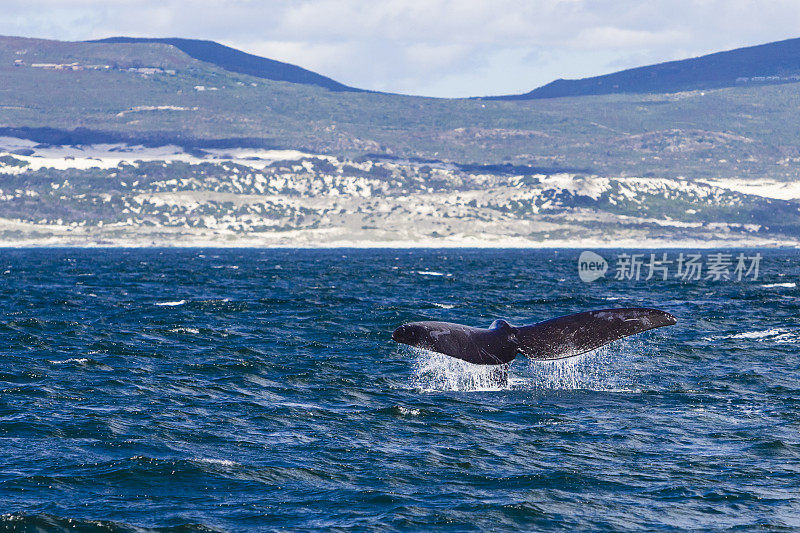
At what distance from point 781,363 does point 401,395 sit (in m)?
13.1

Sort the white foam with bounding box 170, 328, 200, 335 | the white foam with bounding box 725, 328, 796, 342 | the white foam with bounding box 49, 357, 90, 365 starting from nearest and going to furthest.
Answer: the white foam with bounding box 49, 357, 90, 365 → the white foam with bounding box 725, 328, 796, 342 → the white foam with bounding box 170, 328, 200, 335

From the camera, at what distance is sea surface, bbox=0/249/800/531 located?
1717cm

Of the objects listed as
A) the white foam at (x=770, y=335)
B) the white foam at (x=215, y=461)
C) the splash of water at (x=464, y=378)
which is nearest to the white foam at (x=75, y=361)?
the splash of water at (x=464, y=378)

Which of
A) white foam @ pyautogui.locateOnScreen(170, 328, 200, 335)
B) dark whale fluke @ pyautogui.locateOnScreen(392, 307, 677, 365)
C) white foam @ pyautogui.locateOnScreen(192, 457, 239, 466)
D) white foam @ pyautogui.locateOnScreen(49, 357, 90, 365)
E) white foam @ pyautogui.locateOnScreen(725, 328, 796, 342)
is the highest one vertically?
dark whale fluke @ pyautogui.locateOnScreen(392, 307, 677, 365)

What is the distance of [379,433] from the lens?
2264cm

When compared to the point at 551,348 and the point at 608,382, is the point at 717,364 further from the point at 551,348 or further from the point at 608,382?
the point at 551,348

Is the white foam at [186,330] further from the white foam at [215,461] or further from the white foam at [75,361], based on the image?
the white foam at [215,461]

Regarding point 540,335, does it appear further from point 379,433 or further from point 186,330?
point 186,330

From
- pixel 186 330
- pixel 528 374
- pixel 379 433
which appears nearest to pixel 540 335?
pixel 379 433

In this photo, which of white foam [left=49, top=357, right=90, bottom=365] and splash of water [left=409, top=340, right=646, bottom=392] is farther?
white foam [left=49, top=357, right=90, bottom=365]

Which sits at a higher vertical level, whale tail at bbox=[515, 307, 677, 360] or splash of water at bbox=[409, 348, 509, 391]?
whale tail at bbox=[515, 307, 677, 360]


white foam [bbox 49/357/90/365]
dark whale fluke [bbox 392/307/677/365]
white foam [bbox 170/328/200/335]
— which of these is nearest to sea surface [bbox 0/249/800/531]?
white foam [bbox 49/357/90/365]

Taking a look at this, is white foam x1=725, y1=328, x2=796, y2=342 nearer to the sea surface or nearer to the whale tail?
the sea surface

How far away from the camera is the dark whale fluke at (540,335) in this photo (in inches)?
885
